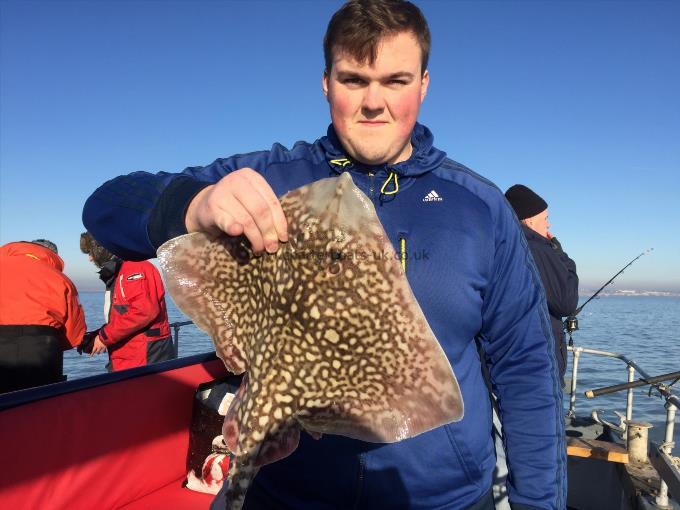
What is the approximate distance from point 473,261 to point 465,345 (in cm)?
42

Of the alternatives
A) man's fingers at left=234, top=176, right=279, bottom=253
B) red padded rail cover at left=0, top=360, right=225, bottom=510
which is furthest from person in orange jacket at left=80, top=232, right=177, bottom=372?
man's fingers at left=234, top=176, right=279, bottom=253

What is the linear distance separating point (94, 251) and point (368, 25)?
698 cm

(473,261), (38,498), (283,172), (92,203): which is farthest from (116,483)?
(473,261)

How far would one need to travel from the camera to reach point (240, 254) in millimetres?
1861

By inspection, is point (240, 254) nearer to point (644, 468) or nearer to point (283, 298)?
point (283, 298)

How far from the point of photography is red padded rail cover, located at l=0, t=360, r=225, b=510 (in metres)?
3.45

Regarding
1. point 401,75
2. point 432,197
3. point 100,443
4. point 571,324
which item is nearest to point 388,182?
point 432,197

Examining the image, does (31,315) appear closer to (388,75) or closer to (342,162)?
(342,162)

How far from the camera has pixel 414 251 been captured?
2.35 meters

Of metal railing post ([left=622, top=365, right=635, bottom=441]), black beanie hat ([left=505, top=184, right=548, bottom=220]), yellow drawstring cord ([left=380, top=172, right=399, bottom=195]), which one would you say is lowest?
metal railing post ([left=622, top=365, right=635, bottom=441])

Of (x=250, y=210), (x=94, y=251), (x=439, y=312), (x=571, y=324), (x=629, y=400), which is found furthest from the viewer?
Result: (x=94, y=251)

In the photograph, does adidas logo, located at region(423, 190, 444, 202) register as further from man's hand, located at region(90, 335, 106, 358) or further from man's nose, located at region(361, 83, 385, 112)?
man's hand, located at region(90, 335, 106, 358)

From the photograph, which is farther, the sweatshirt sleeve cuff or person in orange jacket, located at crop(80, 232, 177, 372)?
person in orange jacket, located at crop(80, 232, 177, 372)

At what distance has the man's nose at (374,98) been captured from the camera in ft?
7.33
